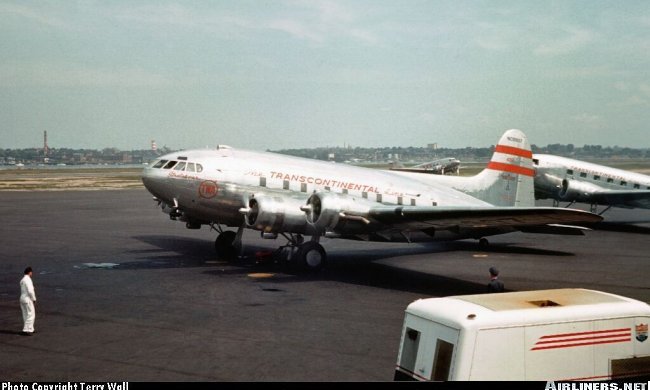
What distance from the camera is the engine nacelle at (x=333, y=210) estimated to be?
22.4m

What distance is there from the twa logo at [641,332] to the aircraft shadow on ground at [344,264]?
36.5 feet

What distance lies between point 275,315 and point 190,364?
4.68m

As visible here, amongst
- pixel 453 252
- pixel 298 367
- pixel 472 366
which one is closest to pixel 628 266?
pixel 453 252

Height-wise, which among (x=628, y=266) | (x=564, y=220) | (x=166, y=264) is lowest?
(x=166, y=264)

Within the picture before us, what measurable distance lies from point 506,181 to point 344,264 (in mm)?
9368

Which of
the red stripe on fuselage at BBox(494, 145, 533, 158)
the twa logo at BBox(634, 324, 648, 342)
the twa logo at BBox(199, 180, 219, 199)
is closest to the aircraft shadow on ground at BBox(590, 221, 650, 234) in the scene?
the red stripe on fuselage at BBox(494, 145, 533, 158)

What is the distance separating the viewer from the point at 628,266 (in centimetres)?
2584

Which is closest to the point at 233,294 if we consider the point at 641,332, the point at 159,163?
the point at 159,163

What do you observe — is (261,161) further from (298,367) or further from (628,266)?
(628,266)

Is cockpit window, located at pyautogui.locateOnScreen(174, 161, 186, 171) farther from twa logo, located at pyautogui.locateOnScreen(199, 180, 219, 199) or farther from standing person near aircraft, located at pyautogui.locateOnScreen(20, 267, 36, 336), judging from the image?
standing person near aircraft, located at pyautogui.locateOnScreen(20, 267, 36, 336)

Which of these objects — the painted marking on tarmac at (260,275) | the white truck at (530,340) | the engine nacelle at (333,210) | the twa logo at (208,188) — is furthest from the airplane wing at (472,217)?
the white truck at (530,340)

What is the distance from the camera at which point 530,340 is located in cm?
832

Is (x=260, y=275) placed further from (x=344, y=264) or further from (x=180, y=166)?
(x=180, y=166)

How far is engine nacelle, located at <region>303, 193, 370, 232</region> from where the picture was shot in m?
22.4
